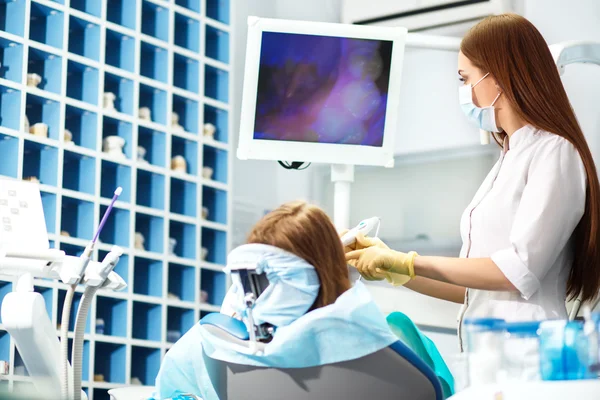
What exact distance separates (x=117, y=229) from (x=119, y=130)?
404 mm

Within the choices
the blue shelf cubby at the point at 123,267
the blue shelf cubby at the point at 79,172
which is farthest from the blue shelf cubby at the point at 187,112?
the blue shelf cubby at the point at 123,267

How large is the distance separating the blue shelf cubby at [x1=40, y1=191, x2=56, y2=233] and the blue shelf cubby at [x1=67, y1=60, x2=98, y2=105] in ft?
1.42

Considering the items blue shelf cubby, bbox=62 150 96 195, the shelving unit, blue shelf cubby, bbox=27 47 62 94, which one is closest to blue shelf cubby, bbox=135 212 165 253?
the shelving unit

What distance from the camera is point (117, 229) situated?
334cm

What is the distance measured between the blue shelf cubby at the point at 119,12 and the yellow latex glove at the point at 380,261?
82.0 inches

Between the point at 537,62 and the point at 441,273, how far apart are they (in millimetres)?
490

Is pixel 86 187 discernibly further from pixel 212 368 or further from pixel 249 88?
pixel 212 368

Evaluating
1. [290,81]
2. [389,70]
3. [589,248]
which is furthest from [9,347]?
[589,248]

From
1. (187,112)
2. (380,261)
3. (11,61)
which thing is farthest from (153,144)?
(380,261)

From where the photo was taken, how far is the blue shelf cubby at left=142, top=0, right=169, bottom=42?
3.57 metres

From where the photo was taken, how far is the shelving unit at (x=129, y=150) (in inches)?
120

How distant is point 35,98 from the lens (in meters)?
3.06

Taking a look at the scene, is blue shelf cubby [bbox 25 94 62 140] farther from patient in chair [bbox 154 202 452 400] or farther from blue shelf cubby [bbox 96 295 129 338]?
patient in chair [bbox 154 202 452 400]

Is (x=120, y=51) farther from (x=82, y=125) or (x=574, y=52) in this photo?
(x=574, y=52)
